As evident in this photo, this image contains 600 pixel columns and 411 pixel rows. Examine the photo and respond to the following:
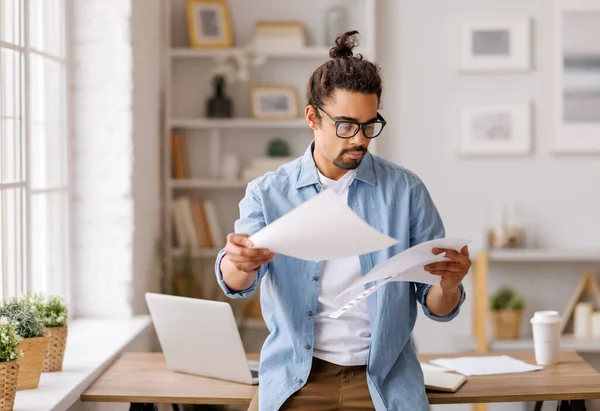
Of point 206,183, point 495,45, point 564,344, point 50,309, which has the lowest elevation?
point 564,344

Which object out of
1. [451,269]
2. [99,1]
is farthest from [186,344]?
[99,1]

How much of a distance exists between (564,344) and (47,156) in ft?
8.71

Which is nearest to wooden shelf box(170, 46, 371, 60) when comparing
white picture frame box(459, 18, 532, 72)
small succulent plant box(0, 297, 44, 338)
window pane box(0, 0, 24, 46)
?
Answer: white picture frame box(459, 18, 532, 72)

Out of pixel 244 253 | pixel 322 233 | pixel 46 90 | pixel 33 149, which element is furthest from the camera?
pixel 46 90

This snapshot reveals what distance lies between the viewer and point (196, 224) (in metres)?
4.68

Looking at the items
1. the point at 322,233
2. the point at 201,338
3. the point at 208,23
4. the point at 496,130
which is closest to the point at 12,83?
the point at 201,338

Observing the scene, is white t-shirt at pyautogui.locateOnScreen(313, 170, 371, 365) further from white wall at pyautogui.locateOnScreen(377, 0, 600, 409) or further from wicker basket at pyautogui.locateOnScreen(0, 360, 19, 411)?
white wall at pyautogui.locateOnScreen(377, 0, 600, 409)

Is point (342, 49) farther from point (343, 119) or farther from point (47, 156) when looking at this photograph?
point (47, 156)

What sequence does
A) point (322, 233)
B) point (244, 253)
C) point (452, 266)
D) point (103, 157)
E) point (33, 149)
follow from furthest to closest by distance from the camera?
point (103, 157)
point (33, 149)
point (452, 266)
point (244, 253)
point (322, 233)

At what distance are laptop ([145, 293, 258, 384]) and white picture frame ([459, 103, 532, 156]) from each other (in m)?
2.43

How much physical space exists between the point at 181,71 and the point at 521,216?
6.50 feet

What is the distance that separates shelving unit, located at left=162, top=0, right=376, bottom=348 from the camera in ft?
15.2

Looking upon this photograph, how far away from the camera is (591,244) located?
15.7 ft

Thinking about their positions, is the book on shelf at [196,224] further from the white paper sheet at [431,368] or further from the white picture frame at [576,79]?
the white paper sheet at [431,368]
